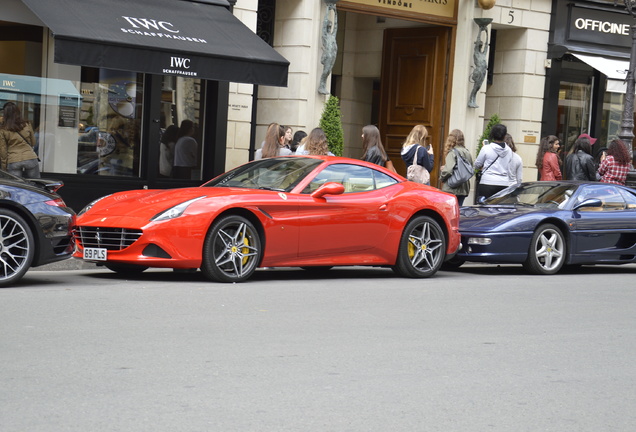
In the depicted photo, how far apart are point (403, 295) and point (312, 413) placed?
504 cm

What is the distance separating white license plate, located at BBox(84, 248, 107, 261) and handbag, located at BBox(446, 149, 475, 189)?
265 inches

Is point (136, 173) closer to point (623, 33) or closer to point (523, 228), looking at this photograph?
point (523, 228)

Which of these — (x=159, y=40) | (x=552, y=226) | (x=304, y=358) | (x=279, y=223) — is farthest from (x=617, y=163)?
(x=304, y=358)

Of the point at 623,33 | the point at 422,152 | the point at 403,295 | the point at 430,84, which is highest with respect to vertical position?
the point at 623,33

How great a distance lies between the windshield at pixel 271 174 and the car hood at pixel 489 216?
259 centimetres

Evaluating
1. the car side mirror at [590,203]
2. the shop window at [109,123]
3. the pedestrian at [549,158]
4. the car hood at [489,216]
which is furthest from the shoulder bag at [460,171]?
the shop window at [109,123]

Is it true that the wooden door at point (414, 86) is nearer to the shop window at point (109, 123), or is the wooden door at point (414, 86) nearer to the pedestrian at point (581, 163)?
the pedestrian at point (581, 163)

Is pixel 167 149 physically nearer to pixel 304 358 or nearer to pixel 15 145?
pixel 15 145

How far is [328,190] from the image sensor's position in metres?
10.9

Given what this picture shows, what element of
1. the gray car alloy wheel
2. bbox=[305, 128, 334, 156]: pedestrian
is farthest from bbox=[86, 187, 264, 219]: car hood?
bbox=[305, 128, 334, 156]: pedestrian

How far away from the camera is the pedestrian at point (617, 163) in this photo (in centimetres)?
1744

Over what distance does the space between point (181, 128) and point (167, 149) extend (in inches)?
17.7

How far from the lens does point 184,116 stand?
17.9m

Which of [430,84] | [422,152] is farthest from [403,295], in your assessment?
[430,84]
